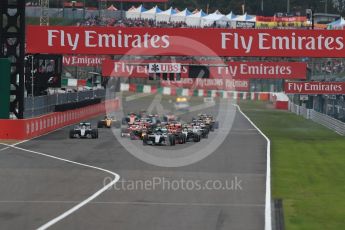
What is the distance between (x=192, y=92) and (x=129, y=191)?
299ft

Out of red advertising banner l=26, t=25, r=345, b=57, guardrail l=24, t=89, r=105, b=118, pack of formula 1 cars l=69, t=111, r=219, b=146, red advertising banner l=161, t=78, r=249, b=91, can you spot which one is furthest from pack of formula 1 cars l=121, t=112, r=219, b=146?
red advertising banner l=161, t=78, r=249, b=91

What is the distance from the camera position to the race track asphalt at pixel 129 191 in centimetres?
1686

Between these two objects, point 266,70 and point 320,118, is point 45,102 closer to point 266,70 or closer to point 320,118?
point 266,70

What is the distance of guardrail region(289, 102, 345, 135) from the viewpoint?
51428 millimetres

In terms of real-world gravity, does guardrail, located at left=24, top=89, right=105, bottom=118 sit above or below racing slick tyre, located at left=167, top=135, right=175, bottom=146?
above

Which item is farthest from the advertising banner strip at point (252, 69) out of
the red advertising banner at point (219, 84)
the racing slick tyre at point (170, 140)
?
the red advertising banner at point (219, 84)

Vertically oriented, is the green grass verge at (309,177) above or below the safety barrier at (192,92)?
below

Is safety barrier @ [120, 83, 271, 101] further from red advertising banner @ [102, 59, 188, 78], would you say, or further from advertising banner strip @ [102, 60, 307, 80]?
→ advertising banner strip @ [102, 60, 307, 80]

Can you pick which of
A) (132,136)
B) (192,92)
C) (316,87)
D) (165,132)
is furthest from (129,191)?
(192,92)

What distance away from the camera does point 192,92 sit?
369 ft

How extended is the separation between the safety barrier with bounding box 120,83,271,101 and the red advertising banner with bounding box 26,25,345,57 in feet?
217

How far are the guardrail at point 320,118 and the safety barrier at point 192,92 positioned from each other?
23487mm

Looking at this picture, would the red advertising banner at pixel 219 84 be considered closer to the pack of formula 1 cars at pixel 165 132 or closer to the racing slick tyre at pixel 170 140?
the pack of formula 1 cars at pixel 165 132

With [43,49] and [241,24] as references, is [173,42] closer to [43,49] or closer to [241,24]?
[43,49]
